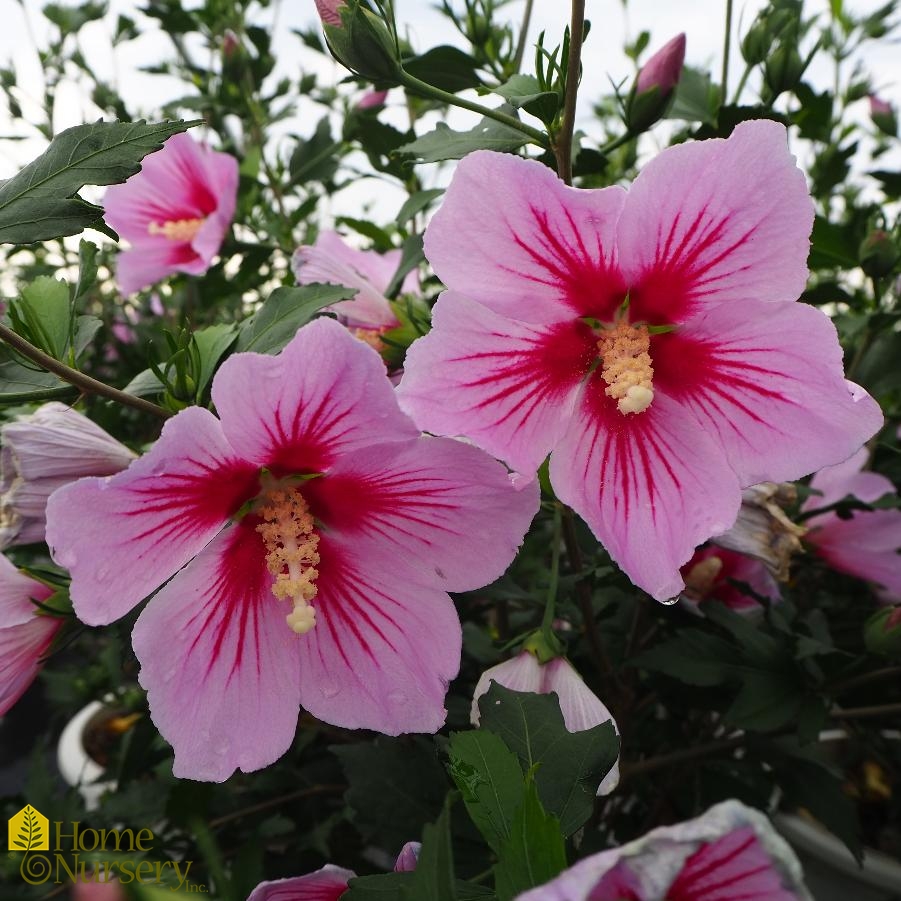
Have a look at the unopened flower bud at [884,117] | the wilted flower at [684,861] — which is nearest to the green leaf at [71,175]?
the wilted flower at [684,861]

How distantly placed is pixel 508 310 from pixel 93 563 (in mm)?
314

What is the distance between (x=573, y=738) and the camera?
21.1 inches

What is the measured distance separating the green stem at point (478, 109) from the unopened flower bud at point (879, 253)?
1.40 feet

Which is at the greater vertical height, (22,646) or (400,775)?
(22,646)

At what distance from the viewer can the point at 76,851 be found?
0.89 m

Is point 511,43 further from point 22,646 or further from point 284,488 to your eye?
point 22,646

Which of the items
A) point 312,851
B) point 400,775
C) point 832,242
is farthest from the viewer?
point 312,851

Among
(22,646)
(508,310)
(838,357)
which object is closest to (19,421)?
(22,646)

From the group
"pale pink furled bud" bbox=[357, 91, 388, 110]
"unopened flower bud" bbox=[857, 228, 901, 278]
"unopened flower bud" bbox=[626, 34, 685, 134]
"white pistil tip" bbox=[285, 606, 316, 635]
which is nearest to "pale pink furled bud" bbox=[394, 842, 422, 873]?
Result: "white pistil tip" bbox=[285, 606, 316, 635]

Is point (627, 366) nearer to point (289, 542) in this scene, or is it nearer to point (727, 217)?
point (727, 217)

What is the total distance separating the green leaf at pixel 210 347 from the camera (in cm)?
65

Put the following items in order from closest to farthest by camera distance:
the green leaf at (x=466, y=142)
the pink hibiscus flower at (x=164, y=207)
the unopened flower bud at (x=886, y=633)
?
the green leaf at (x=466, y=142), the unopened flower bud at (x=886, y=633), the pink hibiscus flower at (x=164, y=207)

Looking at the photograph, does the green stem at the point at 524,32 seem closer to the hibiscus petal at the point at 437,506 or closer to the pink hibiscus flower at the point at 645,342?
the pink hibiscus flower at the point at 645,342

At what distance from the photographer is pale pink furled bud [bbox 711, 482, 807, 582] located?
2.42ft
